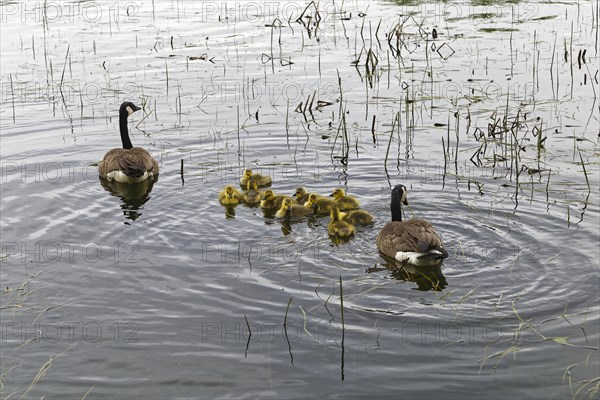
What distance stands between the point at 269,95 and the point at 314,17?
6.46 meters

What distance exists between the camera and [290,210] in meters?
12.1

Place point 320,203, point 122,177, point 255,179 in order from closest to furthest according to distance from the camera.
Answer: point 320,203, point 255,179, point 122,177

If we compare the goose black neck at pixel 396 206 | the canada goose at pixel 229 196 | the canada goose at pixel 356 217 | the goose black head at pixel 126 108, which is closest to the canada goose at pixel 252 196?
the canada goose at pixel 229 196

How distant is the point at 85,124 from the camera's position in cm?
1708

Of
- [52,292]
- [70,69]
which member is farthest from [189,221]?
[70,69]

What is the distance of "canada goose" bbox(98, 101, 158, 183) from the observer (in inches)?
548

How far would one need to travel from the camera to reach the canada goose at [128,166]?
45.7 feet

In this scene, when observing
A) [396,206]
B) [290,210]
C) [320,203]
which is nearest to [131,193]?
[290,210]

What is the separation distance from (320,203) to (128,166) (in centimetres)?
348
